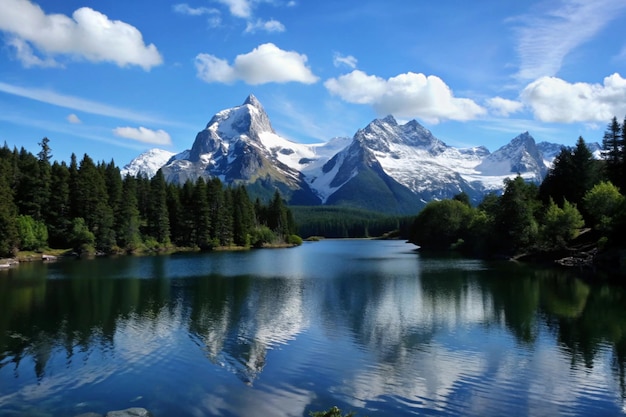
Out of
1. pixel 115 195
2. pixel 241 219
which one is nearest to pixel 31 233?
pixel 115 195

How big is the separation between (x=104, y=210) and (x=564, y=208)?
98219 mm

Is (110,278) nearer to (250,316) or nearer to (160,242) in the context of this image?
(250,316)

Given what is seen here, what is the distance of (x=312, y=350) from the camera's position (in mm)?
30875

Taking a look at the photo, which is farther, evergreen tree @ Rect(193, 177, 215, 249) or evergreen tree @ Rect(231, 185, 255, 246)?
evergreen tree @ Rect(231, 185, 255, 246)

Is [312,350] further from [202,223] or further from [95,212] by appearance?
[202,223]

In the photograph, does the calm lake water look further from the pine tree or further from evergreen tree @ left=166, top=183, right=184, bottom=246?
evergreen tree @ left=166, top=183, right=184, bottom=246

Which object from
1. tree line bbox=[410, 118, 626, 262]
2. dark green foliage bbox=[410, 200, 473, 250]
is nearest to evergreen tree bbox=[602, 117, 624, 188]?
tree line bbox=[410, 118, 626, 262]

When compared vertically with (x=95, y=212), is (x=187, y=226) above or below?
below

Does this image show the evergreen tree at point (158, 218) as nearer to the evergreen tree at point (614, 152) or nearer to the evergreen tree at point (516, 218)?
the evergreen tree at point (516, 218)

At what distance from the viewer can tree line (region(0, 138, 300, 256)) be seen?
106m

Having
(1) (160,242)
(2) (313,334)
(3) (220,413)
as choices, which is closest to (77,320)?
(2) (313,334)

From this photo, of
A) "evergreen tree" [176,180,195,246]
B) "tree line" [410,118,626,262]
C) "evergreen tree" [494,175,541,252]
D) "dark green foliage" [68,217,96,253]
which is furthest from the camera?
"evergreen tree" [176,180,195,246]

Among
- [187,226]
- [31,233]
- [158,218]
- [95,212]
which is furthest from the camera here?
[187,226]

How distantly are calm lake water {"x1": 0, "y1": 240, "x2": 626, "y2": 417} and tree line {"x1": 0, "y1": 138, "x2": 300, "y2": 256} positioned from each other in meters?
52.4
